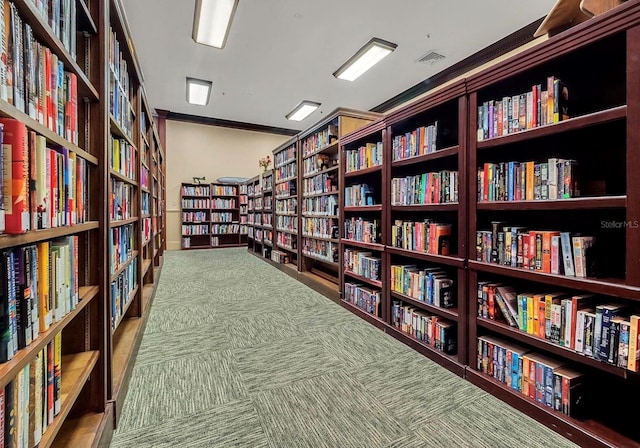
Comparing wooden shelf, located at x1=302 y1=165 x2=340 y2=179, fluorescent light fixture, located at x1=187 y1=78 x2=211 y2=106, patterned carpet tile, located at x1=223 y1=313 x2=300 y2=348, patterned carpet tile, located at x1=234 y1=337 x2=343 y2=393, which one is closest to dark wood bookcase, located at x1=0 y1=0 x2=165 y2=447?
patterned carpet tile, located at x1=234 y1=337 x2=343 y2=393

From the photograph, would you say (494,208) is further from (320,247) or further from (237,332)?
(320,247)

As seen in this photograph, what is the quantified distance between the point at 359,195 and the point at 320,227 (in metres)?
0.99

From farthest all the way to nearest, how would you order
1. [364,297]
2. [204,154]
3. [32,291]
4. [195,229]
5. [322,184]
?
[204,154] → [195,229] → [322,184] → [364,297] → [32,291]

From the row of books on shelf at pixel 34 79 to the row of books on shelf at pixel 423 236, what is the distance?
6.39ft

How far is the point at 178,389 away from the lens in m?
1.62

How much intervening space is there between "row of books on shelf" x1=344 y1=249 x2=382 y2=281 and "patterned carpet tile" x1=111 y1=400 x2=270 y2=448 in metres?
1.50

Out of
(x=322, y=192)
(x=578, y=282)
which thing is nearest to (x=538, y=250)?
(x=578, y=282)

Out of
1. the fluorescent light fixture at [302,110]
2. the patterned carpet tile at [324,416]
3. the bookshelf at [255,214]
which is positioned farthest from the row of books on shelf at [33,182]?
the fluorescent light fixture at [302,110]

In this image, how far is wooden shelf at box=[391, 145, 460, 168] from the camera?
6.08ft

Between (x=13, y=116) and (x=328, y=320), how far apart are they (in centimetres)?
239

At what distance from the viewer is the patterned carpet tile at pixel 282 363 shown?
1710 mm

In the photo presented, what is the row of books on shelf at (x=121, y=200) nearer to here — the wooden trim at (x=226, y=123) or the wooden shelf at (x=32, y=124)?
the wooden shelf at (x=32, y=124)

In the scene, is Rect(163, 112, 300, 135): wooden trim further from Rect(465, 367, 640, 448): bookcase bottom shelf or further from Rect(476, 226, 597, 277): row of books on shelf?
Rect(465, 367, 640, 448): bookcase bottom shelf

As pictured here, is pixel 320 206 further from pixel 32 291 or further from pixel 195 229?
pixel 195 229
